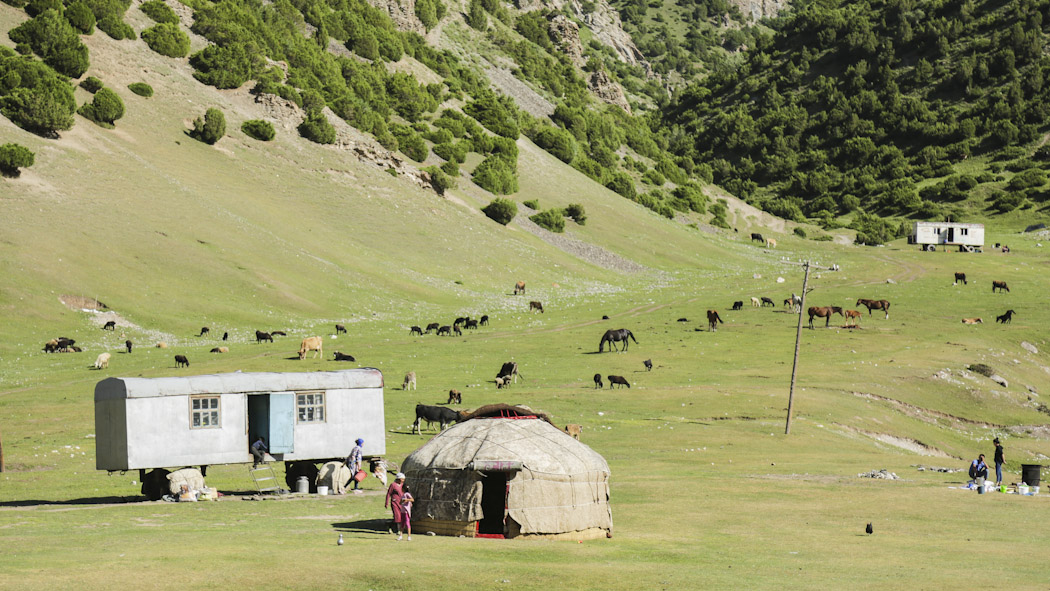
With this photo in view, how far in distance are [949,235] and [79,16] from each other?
131 metres

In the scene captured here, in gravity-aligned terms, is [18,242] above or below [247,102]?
below

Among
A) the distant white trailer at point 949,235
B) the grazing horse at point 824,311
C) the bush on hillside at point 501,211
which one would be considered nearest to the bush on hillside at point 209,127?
the bush on hillside at point 501,211

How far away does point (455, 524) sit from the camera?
107 ft

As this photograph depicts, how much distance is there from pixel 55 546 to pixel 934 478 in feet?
116

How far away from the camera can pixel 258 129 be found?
152m

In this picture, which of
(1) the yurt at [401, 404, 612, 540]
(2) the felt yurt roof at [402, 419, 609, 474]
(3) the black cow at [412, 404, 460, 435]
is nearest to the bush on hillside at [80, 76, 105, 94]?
(3) the black cow at [412, 404, 460, 435]

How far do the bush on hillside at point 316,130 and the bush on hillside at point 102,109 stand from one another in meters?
32.3

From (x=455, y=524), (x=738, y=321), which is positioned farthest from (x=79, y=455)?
(x=738, y=321)

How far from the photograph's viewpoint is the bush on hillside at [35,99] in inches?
4717

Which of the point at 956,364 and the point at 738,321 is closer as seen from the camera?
the point at 956,364

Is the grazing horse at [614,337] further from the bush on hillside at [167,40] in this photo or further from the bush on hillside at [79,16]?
the bush on hillside at [167,40]

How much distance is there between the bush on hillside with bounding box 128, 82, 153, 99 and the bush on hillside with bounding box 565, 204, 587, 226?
66319mm

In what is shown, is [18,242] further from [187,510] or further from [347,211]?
[187,510]

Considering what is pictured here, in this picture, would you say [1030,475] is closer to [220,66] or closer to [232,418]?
[232,418]
